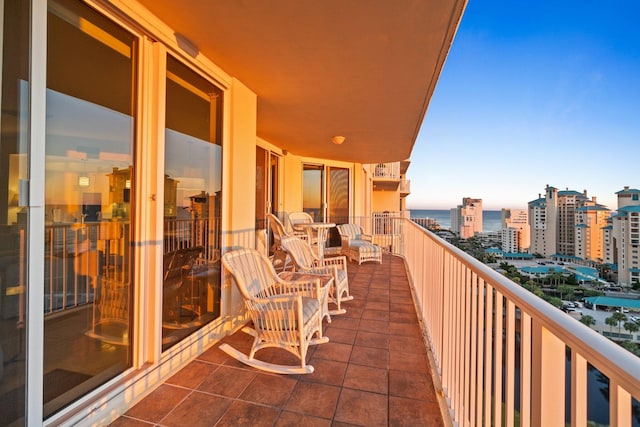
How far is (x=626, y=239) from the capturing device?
65.6 inches

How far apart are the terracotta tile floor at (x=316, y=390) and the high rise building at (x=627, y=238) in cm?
127

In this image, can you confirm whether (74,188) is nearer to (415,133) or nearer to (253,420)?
(253,420)

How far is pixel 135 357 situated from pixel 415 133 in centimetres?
457

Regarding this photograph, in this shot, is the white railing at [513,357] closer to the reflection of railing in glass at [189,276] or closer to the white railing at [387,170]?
the reflection of railing in glass at [189,276]

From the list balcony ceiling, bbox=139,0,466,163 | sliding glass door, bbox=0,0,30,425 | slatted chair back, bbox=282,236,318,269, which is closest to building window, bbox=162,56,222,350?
balcony ceiling, bbox=139,0,466,163

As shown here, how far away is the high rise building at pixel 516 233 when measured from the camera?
3.01 meters

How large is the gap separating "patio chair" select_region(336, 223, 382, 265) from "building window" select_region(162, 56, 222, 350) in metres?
4.08

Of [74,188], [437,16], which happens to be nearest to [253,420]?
[74,188]

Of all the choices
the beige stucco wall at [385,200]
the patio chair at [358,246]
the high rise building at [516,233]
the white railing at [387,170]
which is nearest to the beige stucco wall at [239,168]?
the high rise building at [516,233]

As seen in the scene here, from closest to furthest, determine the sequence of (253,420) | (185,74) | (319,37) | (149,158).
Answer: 1. (253,420)
2. (149,158)
3. (319,37)
4. (185,74)

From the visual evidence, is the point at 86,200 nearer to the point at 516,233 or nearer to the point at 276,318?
the point at 276,318

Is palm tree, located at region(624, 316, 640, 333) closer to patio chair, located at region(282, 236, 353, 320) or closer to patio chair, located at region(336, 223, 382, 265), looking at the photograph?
patio chair, located at region(282, 236, 353, 320)

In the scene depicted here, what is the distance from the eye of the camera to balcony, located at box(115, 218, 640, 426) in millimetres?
665

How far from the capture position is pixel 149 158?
207cm
